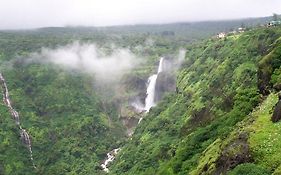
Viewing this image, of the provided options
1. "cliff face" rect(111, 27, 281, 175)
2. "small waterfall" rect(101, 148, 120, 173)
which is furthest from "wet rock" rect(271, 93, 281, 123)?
"small waterfall" rect(101, 148, 120, 173)

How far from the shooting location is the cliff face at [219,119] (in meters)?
40.7

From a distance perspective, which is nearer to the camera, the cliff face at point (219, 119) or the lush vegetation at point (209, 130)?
the cliff face at point (219, 119)

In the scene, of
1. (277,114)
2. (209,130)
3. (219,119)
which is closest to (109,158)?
(209,130)

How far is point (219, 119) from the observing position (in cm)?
7156

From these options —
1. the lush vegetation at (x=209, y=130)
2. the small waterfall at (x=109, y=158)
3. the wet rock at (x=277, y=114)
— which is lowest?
the small waterfall at (x=109, y=158)

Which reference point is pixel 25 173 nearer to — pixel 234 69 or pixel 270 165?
pixel 234 69

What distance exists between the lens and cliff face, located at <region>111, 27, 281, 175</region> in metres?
40.7

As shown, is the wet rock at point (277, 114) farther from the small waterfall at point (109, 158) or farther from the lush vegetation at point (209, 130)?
the small waterfall at point (109, 158)

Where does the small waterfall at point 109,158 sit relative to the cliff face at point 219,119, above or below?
below

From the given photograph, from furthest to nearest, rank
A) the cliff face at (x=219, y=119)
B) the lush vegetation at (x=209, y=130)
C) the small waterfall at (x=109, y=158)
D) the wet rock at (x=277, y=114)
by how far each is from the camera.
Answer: the small waterfall at (x=109, y=158) → the wet rock at (x=277, y=114) → the lush vegetation at (x=209, y=130) → the cliff face at (x=219, y=119)

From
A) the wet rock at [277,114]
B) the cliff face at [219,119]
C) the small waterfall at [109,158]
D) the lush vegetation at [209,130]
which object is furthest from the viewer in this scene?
the small waterfall at [109,158]

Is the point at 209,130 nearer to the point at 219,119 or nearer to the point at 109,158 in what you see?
the point at 219,119

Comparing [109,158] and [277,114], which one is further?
[109,158]

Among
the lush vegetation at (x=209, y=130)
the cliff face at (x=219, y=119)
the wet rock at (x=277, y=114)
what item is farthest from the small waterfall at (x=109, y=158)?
the wet rock at (x=277, y=114)
